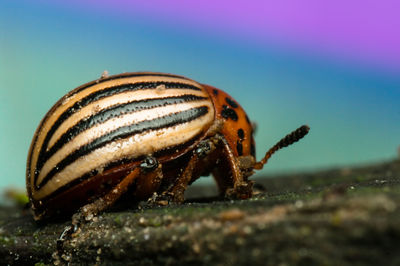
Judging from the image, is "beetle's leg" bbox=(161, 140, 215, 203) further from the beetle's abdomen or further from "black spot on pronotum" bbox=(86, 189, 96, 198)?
"black spot on pronotum" bbox=(86, 189, 96, 198)

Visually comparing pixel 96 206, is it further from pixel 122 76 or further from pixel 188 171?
pixel 122 76

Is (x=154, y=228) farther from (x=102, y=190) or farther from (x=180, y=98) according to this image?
(x=180, y=98)

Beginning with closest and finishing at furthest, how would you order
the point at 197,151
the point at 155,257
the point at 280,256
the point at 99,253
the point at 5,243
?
the point at 280,256, the point at 155,257, the point at 99,253, the point at 5,243, the point at 197,151

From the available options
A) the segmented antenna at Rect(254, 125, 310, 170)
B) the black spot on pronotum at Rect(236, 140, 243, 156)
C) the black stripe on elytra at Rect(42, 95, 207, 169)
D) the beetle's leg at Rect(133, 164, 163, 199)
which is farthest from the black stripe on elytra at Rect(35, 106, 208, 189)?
the segmented antenna at Rect(254, 125, 310, 170)

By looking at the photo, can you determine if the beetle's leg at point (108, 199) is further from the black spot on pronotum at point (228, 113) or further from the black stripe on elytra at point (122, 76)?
the black spot on pronotum at point (228, 113)

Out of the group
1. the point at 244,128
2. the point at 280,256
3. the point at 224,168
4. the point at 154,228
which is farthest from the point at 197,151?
the point at 280,256

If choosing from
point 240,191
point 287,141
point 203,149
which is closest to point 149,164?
point 203,149

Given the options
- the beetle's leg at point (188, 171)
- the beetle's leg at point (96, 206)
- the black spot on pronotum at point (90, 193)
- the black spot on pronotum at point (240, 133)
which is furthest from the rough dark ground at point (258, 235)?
the black spot on pronotum at point (240, 133)
